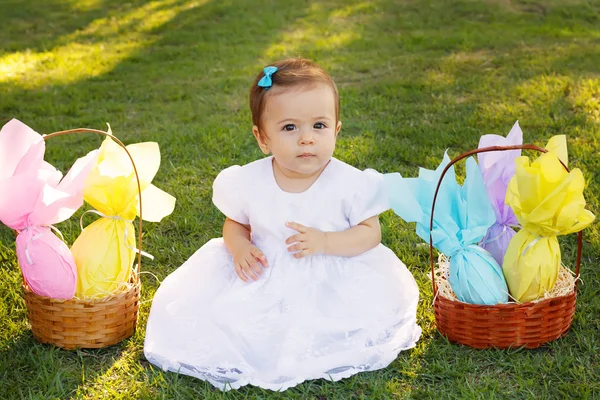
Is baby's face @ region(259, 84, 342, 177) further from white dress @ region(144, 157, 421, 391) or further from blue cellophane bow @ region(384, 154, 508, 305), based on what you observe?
blue cellophane bow @ region(384, 154, 508, 305)

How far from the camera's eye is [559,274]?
267cm

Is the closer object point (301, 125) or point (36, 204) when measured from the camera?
point (36, 204)

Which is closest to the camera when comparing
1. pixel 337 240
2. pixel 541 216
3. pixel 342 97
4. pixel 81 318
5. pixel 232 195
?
pixel 541 216

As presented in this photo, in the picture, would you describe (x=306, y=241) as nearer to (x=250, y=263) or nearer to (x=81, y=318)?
(x=250, y=263)

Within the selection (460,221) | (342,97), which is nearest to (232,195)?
(460,221)

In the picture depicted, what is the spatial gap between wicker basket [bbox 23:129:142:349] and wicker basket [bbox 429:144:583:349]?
3.49ft

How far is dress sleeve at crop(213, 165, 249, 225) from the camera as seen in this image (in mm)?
2807

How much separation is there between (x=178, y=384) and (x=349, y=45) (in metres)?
4.77

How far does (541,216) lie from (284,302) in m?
0.88

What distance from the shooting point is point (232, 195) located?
2.81 metres

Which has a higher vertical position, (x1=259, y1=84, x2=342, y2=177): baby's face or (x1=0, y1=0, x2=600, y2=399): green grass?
(x1=259, y1=84, x2=342, y2=177): baby's face

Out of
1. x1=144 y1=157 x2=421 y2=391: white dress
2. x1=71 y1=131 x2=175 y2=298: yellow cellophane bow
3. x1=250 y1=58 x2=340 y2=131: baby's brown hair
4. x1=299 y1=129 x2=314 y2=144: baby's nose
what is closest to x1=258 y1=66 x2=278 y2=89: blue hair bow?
x1=250 y1=58 x2=340 y2=131: baby's brown hair

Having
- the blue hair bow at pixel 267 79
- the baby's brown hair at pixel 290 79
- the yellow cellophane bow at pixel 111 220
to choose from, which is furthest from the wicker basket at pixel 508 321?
the yellow cellophane bow at pixel 111 220

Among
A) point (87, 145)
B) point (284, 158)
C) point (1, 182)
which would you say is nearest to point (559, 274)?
point (284, 158)
